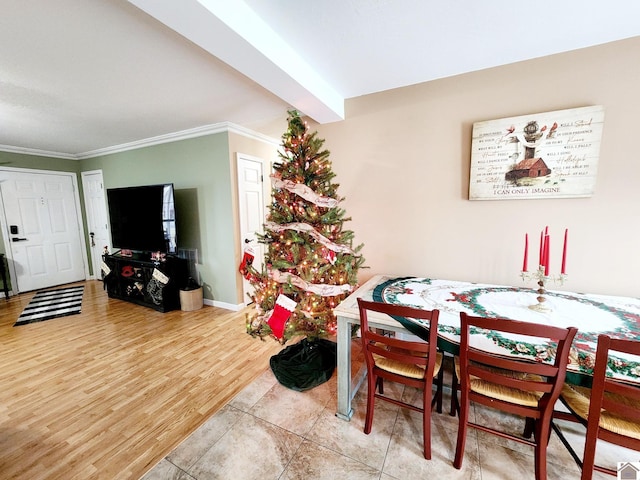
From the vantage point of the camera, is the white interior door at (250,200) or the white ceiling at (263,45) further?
the white interior door at (250,200)

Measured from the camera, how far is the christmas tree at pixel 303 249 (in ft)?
6.10

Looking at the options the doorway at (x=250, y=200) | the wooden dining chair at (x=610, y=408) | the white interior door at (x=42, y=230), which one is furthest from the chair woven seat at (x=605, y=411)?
the white interior door at (x=42, y=230)

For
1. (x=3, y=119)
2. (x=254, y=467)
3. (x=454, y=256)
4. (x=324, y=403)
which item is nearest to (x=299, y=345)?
(x=324, y=403)

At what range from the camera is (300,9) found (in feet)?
4.54

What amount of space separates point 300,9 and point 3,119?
3.75 m

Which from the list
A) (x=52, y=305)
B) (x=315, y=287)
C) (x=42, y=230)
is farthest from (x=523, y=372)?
(x=42, y=230)

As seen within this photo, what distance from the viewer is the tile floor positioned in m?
1.32

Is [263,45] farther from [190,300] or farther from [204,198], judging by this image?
[190,300]

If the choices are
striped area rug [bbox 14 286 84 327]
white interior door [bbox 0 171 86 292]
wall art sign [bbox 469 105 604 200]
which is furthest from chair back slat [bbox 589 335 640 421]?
white interior door [bbox 0 171 86 292]

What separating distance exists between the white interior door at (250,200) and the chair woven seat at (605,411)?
3008mm

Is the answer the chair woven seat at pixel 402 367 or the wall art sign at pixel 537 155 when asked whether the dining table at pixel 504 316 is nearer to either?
the chair woven seat at pixel 402 367

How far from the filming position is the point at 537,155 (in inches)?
72.0

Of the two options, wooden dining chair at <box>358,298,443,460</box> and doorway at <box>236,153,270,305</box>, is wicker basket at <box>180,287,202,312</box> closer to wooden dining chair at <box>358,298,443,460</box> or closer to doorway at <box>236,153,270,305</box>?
doorway at <box>236,153,270,305</box>

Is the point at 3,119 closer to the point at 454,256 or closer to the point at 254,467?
the point at 254,467
